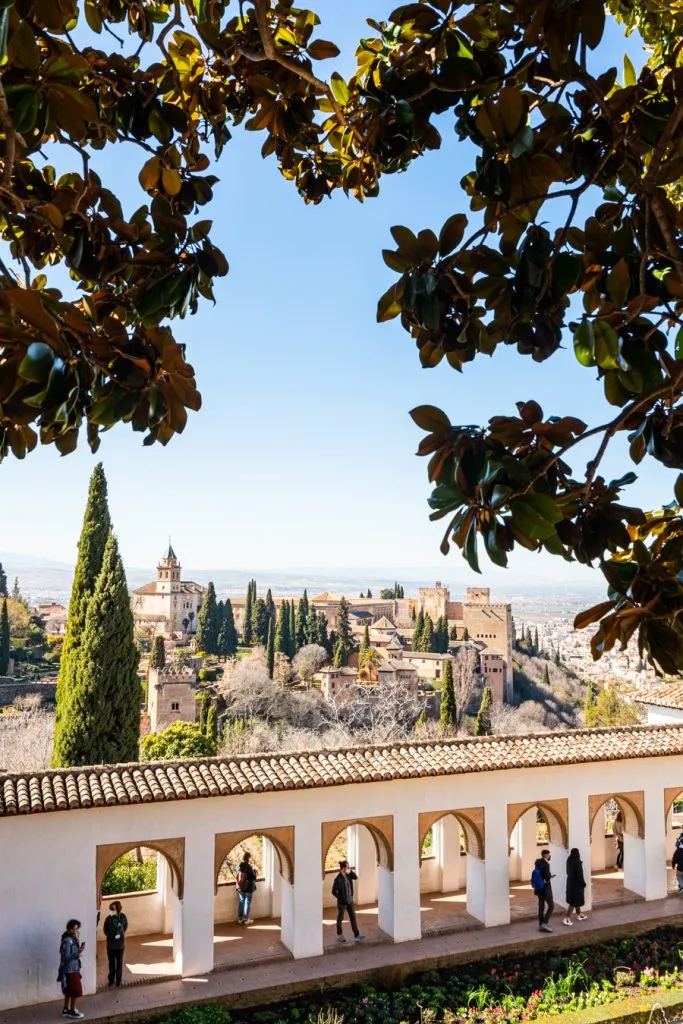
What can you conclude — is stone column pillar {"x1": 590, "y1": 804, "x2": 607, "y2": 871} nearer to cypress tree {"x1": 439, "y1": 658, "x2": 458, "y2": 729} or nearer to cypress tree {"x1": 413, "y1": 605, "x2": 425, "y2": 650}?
cypress tree {"x1": 439, "y1": 658, "x2": 458, "y2": 729}

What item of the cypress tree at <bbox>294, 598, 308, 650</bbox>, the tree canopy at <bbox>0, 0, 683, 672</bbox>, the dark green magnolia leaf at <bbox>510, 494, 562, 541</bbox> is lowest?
the cypress tree at <bbox>294, 598, 308, 650</bbox>

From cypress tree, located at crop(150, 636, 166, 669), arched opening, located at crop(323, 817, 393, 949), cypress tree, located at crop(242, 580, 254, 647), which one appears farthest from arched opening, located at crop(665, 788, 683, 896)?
cypress tree, located at crop(242, 580, 254, 647)

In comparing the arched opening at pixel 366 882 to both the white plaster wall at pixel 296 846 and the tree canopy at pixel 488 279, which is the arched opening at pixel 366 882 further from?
the tree canopy at pixel 488 279

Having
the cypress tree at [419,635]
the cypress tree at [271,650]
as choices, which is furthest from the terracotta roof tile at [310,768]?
the cypress tree at [419,635]

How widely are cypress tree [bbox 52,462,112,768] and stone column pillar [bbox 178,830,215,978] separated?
21.0 ft

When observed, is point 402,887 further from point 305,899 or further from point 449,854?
point 449,854

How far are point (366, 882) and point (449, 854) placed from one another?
1.33 meters

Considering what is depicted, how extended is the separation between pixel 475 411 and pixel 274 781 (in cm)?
745

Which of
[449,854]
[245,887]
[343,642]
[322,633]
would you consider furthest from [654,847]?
[322,633]

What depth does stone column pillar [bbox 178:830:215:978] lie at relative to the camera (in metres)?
7.94

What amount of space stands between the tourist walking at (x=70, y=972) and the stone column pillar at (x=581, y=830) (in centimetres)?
604

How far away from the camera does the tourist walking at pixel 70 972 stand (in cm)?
697

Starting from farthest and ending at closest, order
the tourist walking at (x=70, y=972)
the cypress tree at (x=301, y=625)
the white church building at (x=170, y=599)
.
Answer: the white church building at (x=170, y=599) < the cypress tree at (x=301, y=625) < the tourist walking at (x=70, y=972)

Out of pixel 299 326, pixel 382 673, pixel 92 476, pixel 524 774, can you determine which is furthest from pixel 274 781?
pixel 382 673
